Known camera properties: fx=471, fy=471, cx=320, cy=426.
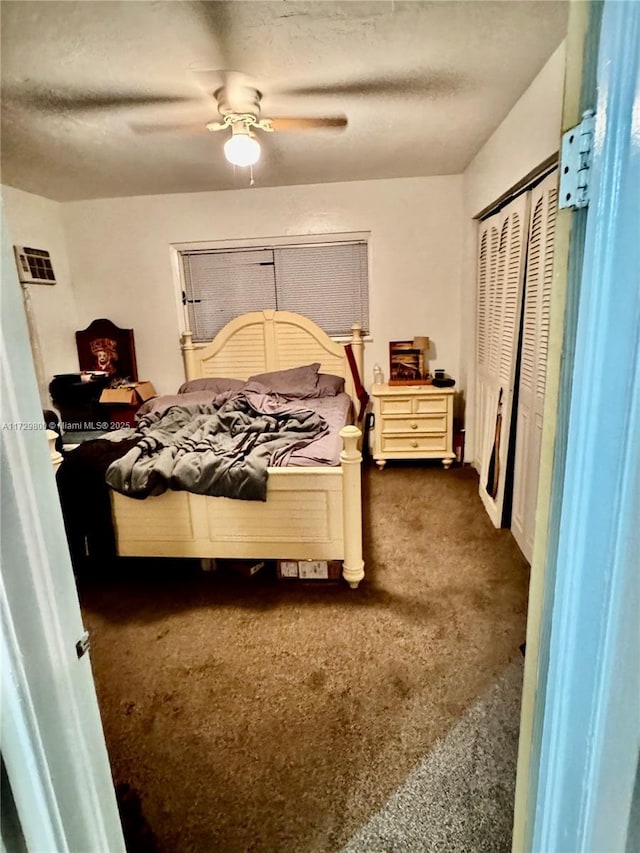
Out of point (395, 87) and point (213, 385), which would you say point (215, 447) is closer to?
point (213, 385)

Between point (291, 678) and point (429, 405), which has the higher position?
point (429, 405)

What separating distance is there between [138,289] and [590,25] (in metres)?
4.17

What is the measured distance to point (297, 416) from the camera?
2.90 metres

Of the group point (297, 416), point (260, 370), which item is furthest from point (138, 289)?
point (297, 416)

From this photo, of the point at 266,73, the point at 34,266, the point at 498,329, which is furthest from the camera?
the point at 34,266

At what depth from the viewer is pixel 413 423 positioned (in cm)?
387

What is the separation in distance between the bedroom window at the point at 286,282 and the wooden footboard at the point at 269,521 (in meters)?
2.27

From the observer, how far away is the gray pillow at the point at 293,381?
3.73m

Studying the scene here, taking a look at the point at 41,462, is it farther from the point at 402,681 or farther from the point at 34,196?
the point at 34,196

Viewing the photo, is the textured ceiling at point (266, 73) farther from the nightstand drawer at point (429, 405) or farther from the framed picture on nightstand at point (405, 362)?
the nightstand drawer at point (429, 405)

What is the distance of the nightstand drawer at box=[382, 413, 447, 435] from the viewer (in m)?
3.86

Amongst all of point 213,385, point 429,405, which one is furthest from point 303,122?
point 429,405

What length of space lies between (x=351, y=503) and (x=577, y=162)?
5.65 ft

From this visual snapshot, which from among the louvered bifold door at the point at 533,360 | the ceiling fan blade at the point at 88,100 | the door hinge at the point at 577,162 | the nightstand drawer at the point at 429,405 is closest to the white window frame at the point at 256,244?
the nightstand drawer at the point at 429,405
